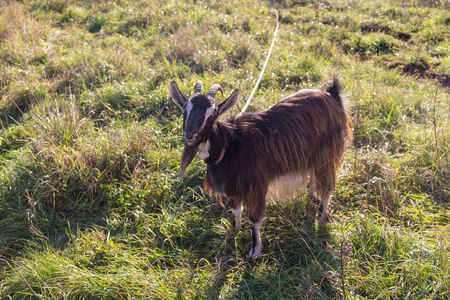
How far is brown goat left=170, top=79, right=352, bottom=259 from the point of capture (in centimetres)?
290

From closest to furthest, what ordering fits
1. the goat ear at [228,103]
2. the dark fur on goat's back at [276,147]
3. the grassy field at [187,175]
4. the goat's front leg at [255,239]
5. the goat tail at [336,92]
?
the goat ear at [228,103]
the grassy field at [187,175]
the dark fur on goat's back at [276,147]
the goat's front leg at [255,239]
the goat tail at [336,92]

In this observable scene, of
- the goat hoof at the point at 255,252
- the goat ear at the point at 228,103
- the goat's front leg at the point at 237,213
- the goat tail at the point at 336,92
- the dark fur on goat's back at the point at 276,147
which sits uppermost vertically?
the goat ear at the point at 228,103

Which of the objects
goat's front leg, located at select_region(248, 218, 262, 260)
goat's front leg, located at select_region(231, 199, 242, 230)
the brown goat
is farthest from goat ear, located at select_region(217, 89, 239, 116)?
goat's front leg, located at select_region(248, 218, 262, 260)

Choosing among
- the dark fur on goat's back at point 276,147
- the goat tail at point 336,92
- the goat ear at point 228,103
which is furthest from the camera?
the goat tail at point 336,92

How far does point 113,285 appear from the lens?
114 inches

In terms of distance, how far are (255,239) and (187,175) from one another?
1217 mm

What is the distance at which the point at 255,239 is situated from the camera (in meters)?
3.32

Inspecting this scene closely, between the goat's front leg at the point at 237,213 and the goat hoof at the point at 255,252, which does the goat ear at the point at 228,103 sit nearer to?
the goat's front leg at the point at 237,213

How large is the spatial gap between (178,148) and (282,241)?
5.92 ft

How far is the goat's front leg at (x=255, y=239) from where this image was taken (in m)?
3.29

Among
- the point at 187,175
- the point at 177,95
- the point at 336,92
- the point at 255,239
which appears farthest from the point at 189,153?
the point at 336,92

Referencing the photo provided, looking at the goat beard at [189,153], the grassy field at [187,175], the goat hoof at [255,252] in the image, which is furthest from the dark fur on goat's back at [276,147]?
the grassy field at [187,175]

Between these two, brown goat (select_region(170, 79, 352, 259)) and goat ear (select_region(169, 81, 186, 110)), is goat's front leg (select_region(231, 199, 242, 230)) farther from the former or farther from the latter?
goat ear (select_region(169, 81, 186, 110))

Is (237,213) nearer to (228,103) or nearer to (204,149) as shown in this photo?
(204,149)
